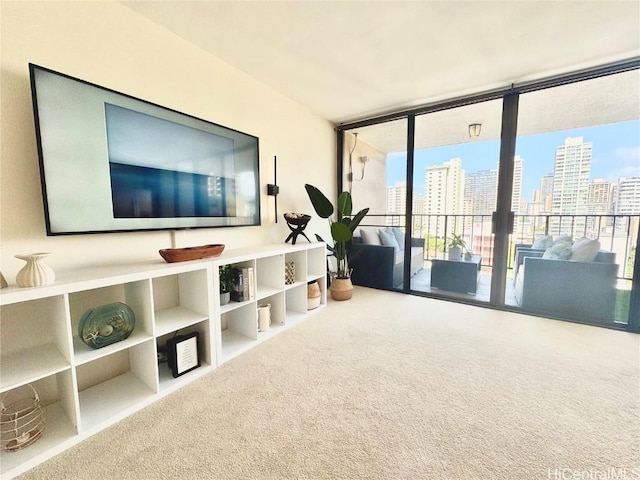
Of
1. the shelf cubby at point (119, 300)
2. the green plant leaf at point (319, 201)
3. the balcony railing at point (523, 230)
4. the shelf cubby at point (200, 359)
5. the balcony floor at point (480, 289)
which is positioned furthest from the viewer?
the balcony floor at point (480, 289)

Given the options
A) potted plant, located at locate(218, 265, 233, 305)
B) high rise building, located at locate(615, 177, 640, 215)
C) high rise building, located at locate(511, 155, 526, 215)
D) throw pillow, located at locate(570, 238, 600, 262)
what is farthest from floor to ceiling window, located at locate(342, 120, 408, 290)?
high rise building, located at locate(615, 177, 640, 215)

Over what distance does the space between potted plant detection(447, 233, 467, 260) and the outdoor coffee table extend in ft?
0.23

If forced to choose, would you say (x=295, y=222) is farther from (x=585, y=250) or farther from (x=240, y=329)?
(x=585, y=250)

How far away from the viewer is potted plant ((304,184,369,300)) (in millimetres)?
2777

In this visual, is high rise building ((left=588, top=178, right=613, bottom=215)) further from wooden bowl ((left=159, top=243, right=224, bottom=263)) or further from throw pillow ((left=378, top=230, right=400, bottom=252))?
wooden bowl ((left=159, top=243, right=224, bottom=263))

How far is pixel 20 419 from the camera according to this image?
110 cm

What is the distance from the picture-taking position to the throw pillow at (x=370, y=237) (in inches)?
141

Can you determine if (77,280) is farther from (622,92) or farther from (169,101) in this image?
(622,92)

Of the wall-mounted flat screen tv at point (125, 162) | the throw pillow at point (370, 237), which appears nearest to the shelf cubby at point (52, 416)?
the wall-mounted flat screen tv at point (125, 162)

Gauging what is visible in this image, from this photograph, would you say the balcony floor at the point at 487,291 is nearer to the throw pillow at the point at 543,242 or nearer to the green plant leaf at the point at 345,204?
the throw pillow at the point at 543,242

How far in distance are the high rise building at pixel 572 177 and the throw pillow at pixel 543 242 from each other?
281 millimetres

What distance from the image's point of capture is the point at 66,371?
3.81 ft

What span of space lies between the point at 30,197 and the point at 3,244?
0.25m

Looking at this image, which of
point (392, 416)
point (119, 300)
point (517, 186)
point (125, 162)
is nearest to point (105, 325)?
point (119, 300)
